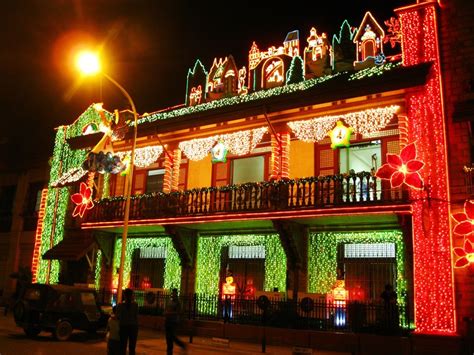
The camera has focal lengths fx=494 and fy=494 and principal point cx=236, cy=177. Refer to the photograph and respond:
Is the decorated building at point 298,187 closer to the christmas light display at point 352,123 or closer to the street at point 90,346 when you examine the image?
the christmas light display at point 352,123

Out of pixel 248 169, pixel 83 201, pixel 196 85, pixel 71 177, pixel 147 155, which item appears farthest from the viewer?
pixel 71 177

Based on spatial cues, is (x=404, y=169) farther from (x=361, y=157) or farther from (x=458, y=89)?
(x=361, y=157)

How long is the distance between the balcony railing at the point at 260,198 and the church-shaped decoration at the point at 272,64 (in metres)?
5.00

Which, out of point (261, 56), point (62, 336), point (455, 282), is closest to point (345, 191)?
point (455, 282)

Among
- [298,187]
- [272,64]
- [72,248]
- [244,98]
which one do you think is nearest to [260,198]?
[298,187]

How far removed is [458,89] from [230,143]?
8.87 m

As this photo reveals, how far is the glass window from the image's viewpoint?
22.1 m

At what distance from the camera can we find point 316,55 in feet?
67.1

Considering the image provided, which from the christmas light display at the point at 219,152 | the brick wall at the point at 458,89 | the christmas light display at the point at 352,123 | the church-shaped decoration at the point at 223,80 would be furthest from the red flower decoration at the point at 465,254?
the church-shaped decoration at the point at 223,80

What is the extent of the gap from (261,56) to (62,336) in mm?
14053

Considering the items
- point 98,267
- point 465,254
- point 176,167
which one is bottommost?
point 98,267

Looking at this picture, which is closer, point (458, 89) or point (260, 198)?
point (458, 89)

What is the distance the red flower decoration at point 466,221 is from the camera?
14453 mm

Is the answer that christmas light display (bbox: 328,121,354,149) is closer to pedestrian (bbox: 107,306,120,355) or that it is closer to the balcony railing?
the balcony railing
